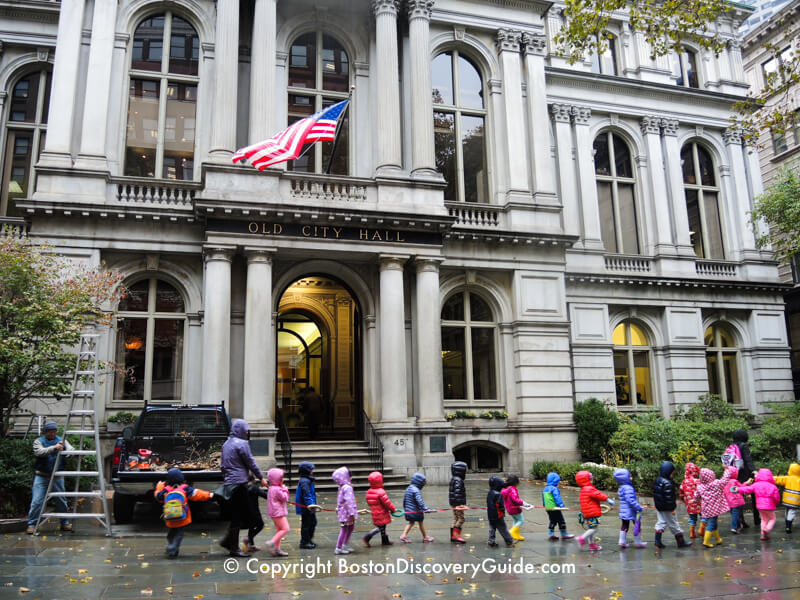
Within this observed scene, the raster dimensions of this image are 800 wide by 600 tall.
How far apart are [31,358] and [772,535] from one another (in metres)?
14.3

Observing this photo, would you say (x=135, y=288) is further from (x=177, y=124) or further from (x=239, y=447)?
(x=239, y=447)

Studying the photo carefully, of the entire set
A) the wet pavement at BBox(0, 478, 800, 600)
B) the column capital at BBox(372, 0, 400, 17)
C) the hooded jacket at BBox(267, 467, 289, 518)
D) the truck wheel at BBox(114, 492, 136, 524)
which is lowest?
the wet pavement at BBox(0, 478, 800, 600)

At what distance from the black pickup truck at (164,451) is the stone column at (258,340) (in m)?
3.87

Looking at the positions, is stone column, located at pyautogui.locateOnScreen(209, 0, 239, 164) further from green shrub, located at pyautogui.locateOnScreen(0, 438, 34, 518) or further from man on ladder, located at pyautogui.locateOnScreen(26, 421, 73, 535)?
man on ladder, located at pyautogui.locateOnScreen(26, 421, 73, 535)

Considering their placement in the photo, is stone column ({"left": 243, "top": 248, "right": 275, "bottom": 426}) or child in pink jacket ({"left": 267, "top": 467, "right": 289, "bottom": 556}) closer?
child in pink jacket ({"left": 267, "top": 467, "right": 289, "bottom": 556})

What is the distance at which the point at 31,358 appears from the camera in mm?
13836

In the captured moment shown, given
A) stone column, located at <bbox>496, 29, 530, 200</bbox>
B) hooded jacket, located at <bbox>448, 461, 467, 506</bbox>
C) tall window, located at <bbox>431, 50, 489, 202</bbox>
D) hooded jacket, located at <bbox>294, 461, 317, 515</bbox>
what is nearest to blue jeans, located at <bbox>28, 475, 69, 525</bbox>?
hooded jacket, located at <bbox>294, 461, 317, 515</bbox>

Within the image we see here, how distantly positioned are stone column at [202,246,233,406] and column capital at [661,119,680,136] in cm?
1992

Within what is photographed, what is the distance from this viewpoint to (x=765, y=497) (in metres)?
11.0

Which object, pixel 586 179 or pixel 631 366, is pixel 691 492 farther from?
Result: pixel 586 179

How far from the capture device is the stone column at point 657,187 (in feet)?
91.1

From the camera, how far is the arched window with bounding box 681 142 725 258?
96.7 feet

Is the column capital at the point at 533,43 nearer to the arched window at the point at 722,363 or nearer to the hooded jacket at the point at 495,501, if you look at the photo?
the arched window at the point at 722,363

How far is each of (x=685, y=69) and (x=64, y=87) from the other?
25.5 meters
